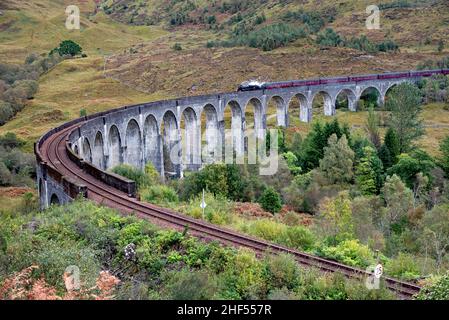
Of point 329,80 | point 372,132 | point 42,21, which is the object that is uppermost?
point 42,21

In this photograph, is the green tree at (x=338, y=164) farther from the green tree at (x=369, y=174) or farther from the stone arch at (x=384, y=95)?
the stone arch at (x=384, y=95)

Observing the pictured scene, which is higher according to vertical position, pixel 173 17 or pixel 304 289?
pixel 173 17

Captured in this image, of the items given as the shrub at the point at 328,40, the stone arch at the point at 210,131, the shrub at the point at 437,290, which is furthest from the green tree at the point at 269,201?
→ the shrub at the point at 328,40

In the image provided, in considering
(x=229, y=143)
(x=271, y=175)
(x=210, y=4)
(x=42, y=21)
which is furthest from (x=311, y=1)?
(x=271, y=175)

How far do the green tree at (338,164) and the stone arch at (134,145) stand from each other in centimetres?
1459

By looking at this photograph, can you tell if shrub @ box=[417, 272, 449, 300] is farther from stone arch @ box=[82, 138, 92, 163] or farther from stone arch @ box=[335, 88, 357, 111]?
stone arch @ box=[335, 88, 357, 111]

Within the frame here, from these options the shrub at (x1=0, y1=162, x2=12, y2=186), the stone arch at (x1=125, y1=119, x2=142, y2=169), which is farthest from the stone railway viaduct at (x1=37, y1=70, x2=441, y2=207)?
the shrub at (x1=0, y1=162, x2=12, y2=186)

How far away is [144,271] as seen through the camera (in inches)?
503

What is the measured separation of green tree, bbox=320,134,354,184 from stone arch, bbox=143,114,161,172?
47.7ft

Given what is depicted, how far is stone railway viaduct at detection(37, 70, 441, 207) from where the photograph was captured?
34.9 metres
